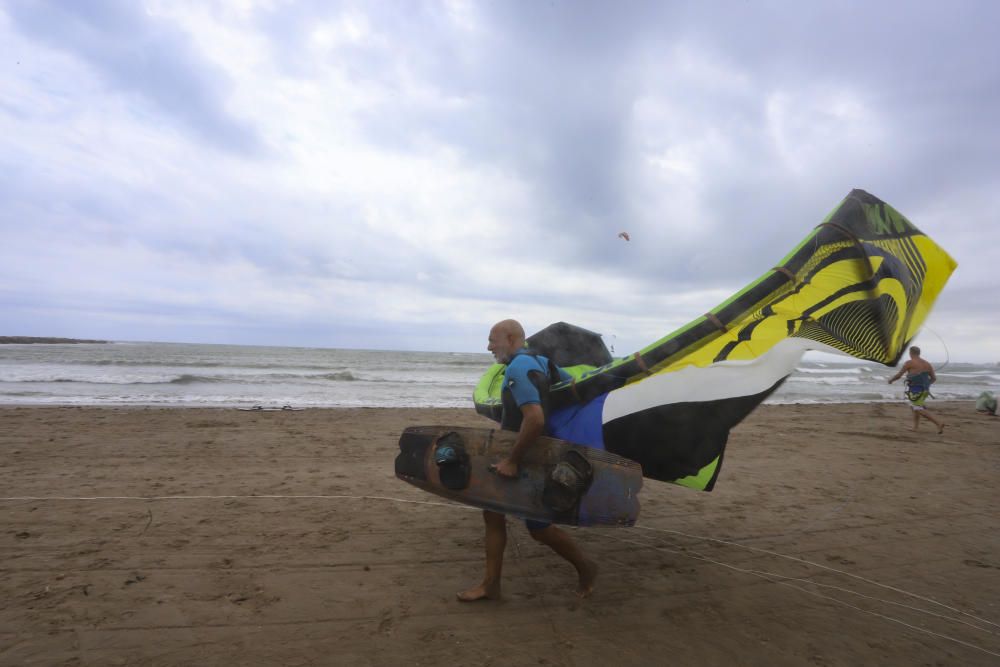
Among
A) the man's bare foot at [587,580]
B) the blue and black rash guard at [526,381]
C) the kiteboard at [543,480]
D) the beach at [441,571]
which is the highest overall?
the blue and black rash guard at [526,381]

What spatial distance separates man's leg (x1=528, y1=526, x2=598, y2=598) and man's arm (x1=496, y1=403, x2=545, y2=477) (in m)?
0.44

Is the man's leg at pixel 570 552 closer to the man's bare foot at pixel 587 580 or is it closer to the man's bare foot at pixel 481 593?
the man's bare foot at pixel 587 580

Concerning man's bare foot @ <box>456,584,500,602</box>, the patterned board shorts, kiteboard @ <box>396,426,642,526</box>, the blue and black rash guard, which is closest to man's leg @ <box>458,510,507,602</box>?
man's bare foot @ <box>456,584,500,602</box>

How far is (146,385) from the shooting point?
1619 cm

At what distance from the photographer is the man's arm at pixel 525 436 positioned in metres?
2.69

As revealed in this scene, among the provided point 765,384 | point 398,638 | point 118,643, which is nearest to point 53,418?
point 118,643

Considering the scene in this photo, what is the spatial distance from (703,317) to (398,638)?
2.52 metres

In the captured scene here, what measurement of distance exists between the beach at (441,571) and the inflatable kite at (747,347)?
3.16ft

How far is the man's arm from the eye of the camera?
106 inches

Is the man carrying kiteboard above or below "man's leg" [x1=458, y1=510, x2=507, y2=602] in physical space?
above

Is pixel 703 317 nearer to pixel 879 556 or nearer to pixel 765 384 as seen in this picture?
pixel 765 384

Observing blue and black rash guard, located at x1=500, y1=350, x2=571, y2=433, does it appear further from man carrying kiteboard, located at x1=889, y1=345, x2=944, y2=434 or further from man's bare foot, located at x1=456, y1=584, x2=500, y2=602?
man carrying kiteboard, located at x1=889, y1=345, x2=944, y2=434

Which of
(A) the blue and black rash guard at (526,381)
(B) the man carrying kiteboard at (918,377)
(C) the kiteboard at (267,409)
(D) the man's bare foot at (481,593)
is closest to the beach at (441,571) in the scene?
(D) the man's bare foot at (481,593)

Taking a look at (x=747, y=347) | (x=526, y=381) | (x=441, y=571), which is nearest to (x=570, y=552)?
(x=441, y=571)
